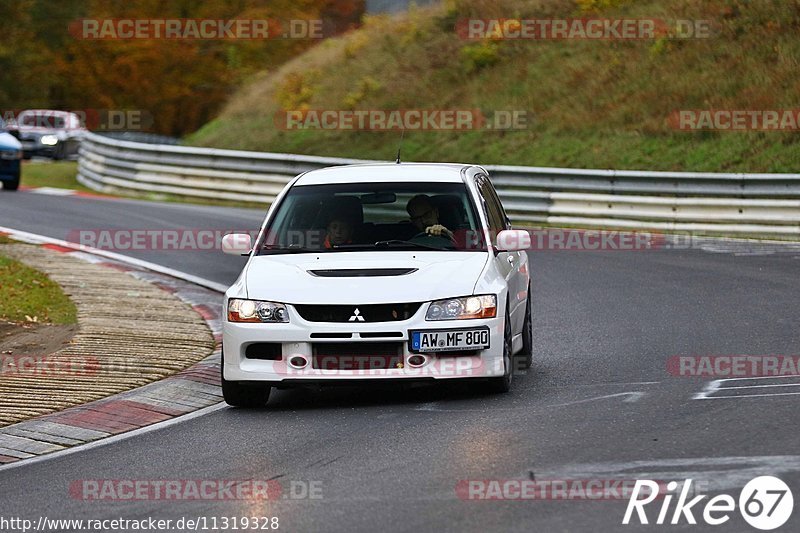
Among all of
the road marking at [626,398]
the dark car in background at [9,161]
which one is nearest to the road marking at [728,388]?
the road marking at [626,398]

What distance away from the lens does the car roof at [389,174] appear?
10867 mm

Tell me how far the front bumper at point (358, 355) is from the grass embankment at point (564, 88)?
15.5 metres

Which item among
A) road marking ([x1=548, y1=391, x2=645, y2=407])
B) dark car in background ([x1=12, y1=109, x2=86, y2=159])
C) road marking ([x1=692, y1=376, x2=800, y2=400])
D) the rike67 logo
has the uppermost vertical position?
dark car in background ([x1=12, y1=109, x2=86, y2=159])

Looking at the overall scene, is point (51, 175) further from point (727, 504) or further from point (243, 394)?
point (727, 504)

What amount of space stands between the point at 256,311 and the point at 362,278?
740 mm

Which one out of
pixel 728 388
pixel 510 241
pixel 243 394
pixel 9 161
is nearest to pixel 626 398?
pixel 728 388

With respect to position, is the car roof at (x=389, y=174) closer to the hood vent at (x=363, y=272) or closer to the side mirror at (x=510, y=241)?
the side mirror at (x=510, y=241)

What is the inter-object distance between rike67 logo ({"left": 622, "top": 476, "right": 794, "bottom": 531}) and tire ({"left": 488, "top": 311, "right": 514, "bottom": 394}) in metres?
2.80

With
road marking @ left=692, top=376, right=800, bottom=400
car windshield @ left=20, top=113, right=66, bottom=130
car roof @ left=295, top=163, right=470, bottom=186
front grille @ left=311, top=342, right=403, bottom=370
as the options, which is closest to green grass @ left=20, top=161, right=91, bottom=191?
car windshield @ left=20, top=113, right=66, bottom=130

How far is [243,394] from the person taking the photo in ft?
32.5

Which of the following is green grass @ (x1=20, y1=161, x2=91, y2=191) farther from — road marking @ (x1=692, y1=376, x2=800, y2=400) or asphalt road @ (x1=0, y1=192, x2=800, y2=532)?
road marking @ (x1=692, y1=376, x2=800, y2=400)

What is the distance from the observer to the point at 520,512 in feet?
21.7

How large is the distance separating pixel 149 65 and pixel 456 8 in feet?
64.8

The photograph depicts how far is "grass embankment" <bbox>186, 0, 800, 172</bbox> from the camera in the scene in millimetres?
26750
